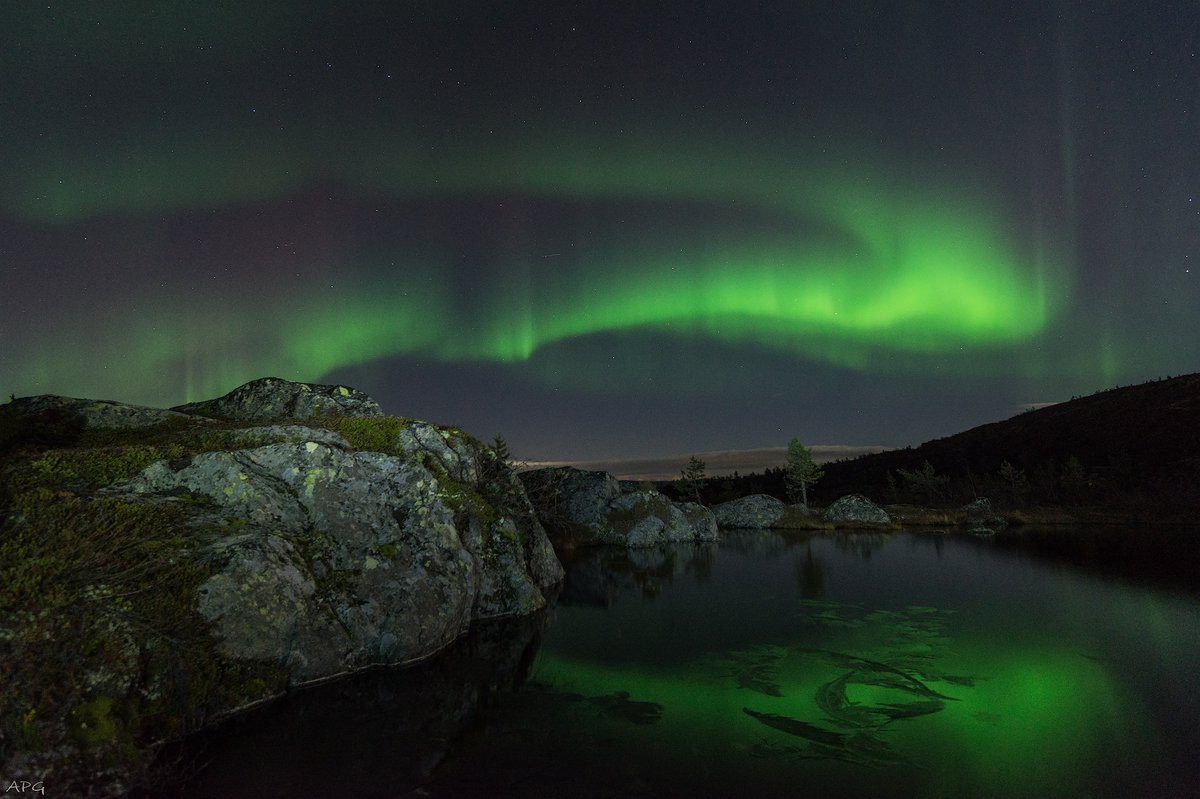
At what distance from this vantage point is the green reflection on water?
25.5 feet

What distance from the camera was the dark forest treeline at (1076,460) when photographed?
212 ft

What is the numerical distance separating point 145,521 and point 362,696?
18.3 feet

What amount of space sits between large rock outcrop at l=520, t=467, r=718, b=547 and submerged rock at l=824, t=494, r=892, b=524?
20.7 meters

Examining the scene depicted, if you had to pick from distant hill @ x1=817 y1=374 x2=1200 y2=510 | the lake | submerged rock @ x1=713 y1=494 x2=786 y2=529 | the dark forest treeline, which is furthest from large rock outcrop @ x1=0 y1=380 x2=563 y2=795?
distant hill @ x1=817 y1=374 x2=1200 y2=510

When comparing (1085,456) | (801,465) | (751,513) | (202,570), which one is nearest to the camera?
(202,570)

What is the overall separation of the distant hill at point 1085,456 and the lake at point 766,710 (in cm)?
5893

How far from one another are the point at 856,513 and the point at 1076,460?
39253 mm

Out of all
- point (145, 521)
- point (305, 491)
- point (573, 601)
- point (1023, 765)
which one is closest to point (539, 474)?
point (573, 601)

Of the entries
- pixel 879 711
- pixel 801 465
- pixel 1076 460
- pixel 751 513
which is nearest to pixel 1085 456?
pixel 1076 460

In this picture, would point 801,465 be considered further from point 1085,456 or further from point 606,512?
point 1085,456

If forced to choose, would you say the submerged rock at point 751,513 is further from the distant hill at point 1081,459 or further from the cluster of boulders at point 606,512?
the distant hill at point 1081,459

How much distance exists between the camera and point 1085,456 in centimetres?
8731

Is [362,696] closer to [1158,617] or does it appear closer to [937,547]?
[1158,617]

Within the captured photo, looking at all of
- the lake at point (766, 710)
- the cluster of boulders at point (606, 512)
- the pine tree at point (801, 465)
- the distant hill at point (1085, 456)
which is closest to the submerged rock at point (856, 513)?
the cluster of boulders at point (606, 512)
